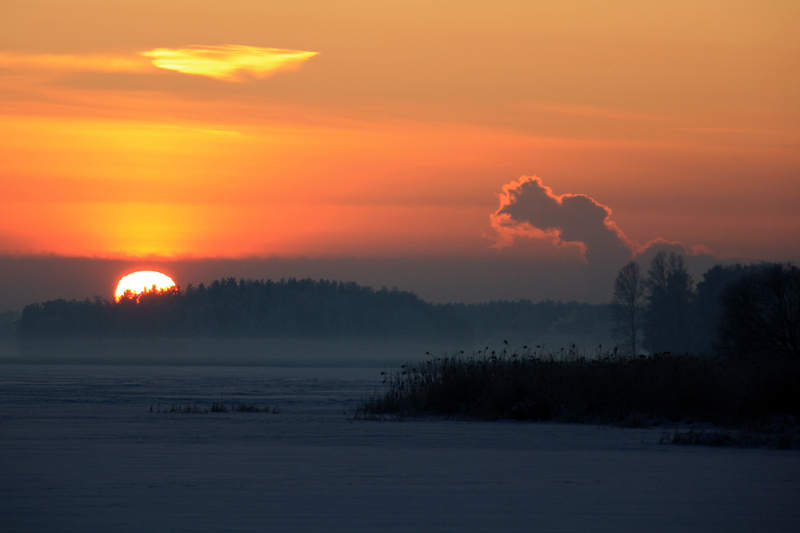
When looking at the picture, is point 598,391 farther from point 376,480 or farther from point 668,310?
point 668,310

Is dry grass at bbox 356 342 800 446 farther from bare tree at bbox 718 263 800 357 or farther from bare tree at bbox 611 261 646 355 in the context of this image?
bare tree at bbox 611 261 646 355

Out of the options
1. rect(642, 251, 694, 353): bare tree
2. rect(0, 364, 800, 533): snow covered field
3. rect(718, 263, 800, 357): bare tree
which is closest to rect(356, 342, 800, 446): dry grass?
rect(0, 364, 800, 533): snow covered field

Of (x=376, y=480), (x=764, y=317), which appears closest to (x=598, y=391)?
(x=376, y=480)

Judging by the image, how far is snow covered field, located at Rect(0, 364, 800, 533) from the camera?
7988 millimetres

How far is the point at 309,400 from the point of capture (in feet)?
98.1

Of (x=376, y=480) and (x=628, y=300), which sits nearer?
(x=376, y=480)

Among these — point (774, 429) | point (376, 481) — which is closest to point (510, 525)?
point (376, 481)

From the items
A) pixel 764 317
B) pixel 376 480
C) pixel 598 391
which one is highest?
pixel 764 317

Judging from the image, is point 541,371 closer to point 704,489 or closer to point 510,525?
point 704,489

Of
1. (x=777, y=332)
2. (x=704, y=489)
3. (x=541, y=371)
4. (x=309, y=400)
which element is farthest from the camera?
Result: (x=777, y=332)

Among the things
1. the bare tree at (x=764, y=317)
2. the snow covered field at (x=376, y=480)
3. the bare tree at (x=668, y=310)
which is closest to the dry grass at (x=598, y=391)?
the snow covered field at (x=376, y=480)

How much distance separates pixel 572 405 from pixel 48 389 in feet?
75.7

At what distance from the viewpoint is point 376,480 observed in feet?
34.5

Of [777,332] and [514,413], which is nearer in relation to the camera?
[514,413]
